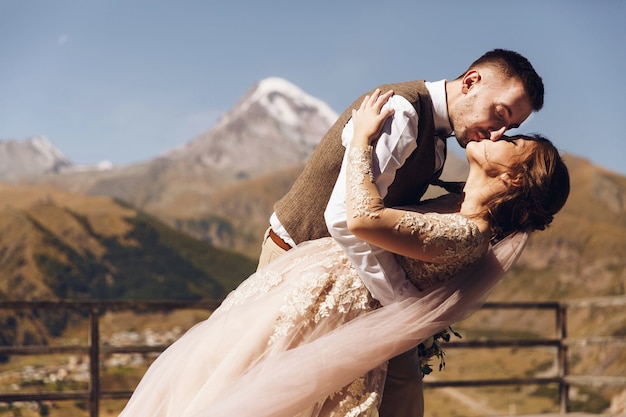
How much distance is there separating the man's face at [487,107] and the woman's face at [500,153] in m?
0.02

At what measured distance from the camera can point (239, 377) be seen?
1965 mm

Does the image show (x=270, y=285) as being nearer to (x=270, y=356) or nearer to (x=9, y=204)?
(x=270, y=356)

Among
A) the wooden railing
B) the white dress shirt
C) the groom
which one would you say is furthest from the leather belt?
the wooden railing

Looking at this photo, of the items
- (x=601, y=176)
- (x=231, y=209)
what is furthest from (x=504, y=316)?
(x=231, y=209)

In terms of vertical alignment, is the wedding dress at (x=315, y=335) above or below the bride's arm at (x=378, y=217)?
below

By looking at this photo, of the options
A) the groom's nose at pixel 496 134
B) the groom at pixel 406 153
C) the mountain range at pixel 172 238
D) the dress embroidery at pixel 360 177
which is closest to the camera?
the dress embroidery at pixel 360 177

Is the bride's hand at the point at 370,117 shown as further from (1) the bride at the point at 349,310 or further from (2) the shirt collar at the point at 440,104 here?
Answer: (2) the shirt collar at the point at 440,104

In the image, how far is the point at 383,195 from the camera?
6.20 ft

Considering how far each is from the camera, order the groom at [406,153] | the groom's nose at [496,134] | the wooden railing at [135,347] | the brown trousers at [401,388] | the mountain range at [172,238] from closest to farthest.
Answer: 1. the groom at [406,153]
2. the groom's nose at [496,134]
3. the brown trousers at [401,388]
4. the wooden railing at [135,347]
5. the mountain range at [172,238]

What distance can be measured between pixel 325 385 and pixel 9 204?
94083 millimetres

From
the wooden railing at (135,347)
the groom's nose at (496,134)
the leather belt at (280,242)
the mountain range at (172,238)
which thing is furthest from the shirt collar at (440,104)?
the mountain range at (172,238)

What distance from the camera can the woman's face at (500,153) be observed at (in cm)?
200

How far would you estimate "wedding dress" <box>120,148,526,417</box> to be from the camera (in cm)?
192

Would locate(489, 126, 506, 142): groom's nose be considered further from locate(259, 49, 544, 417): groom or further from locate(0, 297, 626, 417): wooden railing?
locate(0, 297, 626, 417): wooden railing
